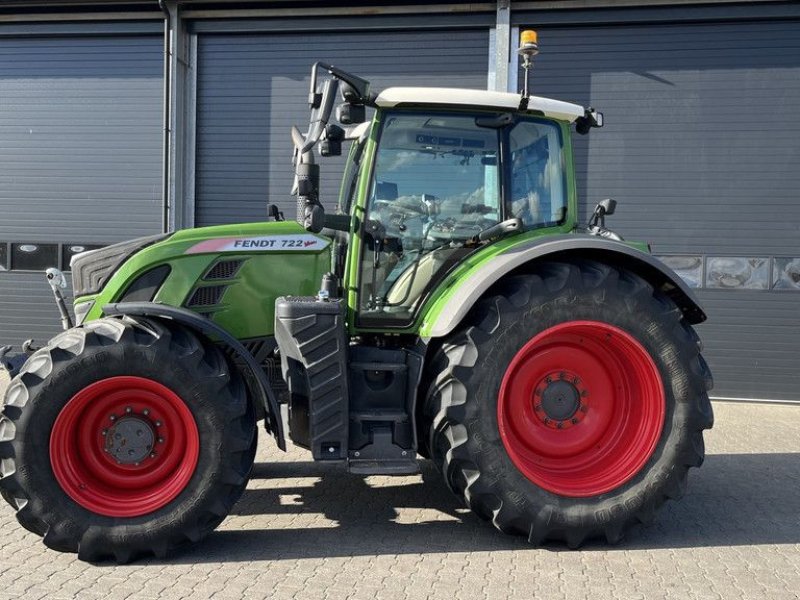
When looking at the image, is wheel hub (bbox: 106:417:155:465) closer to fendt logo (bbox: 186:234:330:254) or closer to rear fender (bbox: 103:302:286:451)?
rear fender (bbox: 103:302:286:451)

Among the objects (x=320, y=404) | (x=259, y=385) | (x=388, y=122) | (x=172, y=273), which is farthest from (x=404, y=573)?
(x=388, y=122)

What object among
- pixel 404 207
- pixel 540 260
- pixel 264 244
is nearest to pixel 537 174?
pixel 540 260

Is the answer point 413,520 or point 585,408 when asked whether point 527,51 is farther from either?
point 413,520

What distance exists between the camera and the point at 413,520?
389 centimetres

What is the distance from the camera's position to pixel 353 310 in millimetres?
3746

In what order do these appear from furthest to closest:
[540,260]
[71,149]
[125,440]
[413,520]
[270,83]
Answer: [71,149] → [270,83] → [413,520] → [540,260] → [125,440]

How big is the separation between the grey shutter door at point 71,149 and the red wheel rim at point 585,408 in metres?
6.39

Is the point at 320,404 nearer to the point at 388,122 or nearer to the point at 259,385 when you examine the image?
the point at 259,385

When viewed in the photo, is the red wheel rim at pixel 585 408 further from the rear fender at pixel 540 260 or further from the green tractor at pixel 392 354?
the rear fender at pixel 540 260

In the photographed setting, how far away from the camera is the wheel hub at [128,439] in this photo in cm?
333

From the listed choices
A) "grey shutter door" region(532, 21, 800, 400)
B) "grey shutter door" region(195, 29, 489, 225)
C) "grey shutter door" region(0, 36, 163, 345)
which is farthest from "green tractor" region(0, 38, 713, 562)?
"grey shutter door" region(0, 36, 163, 345)

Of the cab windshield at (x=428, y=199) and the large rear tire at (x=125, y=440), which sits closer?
the large rear tire at (x=125, y=440)

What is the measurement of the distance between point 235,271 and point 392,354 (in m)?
0.96

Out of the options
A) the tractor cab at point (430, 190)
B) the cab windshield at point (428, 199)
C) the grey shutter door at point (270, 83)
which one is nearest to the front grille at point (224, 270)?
the tractor cab at point (430, 190)
